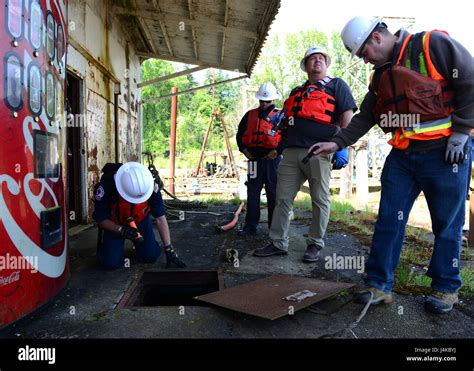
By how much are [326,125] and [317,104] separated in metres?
0.22

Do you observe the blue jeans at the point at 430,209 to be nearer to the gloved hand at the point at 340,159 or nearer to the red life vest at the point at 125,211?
the gloved hand at the point at 340,159

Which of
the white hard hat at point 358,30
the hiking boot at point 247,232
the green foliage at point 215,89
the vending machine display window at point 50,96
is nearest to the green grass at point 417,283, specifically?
the white hard hat at point 358,30

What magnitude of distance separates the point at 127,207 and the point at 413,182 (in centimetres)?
239

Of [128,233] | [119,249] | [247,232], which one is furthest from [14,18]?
[247,232]

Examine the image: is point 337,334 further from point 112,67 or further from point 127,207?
point 112,67

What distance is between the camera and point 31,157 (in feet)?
7.45

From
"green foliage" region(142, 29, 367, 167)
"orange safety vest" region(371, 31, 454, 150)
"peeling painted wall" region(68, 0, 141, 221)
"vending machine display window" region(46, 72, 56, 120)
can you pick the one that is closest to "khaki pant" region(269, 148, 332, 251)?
"orange safety vest" region(371, 31, 454, 150)

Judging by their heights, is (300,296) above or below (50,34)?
below

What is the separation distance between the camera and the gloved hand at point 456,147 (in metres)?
2.33

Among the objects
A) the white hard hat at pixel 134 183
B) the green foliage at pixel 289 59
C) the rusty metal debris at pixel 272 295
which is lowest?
the rusty metal debris at pixel 272 295

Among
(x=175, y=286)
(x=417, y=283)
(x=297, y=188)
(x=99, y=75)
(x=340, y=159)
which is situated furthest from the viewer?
(x=99, y=75)

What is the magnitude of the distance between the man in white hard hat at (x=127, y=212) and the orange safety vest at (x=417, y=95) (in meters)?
2.05

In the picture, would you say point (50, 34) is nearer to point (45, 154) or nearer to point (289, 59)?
point (45, 154)
